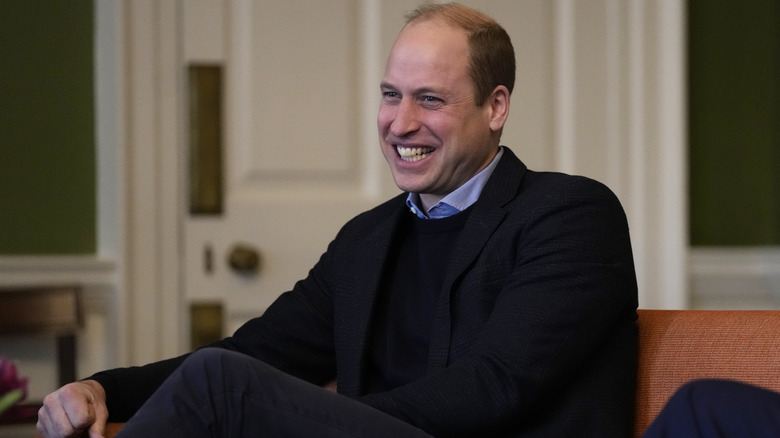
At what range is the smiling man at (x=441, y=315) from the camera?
1538 mm

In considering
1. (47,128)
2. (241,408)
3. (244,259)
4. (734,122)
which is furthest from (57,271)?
(734,122)

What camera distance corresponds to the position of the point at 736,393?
1.48 meters

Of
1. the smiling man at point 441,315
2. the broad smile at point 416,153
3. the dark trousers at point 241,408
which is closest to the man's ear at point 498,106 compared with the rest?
the smiling man at point 441,315

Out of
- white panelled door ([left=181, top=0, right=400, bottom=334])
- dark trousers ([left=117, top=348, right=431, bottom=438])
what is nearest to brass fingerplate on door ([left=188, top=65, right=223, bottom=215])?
white panelled door ([left=181, top=0, right=400, bottom=334])

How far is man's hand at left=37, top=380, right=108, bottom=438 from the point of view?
1756 mm

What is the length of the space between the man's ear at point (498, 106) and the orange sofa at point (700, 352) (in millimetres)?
455

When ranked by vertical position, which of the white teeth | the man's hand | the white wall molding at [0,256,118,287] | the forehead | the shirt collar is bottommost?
the man's hand

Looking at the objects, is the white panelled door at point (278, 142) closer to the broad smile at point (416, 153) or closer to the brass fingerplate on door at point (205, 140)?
the brass fingerplate on door at point (205, 140)

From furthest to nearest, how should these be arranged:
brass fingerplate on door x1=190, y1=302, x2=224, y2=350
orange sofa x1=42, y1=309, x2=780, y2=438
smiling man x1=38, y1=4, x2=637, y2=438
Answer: brass fingerplate on door x1=190, y1=302, x2=224, y2=350 < orange sofa x1=42, y1=309, x2=780, y2=438 < smiling man x1=38, y1=4, x2=637, y2=438

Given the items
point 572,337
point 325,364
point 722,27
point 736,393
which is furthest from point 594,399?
point 722,27

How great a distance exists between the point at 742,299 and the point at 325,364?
1841mm

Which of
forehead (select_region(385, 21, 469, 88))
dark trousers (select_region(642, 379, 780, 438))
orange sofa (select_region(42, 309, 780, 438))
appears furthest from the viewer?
forehead (select_region(385, 21, 469, 88))

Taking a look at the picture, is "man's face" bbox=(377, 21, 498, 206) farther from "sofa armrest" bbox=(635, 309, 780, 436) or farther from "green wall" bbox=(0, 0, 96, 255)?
"green wall" bbox=(0, 0, 96, 255)

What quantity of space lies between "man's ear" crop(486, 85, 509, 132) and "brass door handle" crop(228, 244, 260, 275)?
1327 mm
